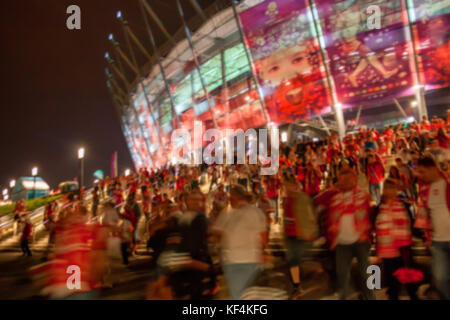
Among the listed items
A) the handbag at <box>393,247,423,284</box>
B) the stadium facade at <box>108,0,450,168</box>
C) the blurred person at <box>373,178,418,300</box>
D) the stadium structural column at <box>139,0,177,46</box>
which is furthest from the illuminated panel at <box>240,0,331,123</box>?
the handbag at <box>393,247,423,284</box>

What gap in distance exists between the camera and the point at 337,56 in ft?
60.6

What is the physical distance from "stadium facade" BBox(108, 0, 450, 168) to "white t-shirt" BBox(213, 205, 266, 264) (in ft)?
43.8

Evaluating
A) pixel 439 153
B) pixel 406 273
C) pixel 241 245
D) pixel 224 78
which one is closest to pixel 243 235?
pixel 241 245

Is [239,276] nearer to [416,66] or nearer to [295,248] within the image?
[295,248]

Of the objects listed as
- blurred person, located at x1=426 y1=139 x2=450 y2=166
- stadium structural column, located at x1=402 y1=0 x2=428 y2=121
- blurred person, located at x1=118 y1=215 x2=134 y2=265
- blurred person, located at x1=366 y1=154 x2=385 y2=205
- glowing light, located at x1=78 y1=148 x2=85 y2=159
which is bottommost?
blurred person, located at x1=118 y1=215 x2=134 y2=265

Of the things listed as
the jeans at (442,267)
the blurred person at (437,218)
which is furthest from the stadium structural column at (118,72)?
the jeans at (442,267)

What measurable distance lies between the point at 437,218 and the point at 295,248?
1.77 metres

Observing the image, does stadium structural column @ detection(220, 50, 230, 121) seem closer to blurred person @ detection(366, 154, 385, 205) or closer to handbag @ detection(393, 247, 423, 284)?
blurred person @ detection(366, 154, 385, 205)

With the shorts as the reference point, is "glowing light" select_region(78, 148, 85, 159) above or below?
above

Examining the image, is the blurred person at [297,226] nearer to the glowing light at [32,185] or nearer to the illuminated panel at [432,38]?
the illuminated panel at [432,38]

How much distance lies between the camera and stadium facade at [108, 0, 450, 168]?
16.8 meters

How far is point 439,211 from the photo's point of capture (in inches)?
117

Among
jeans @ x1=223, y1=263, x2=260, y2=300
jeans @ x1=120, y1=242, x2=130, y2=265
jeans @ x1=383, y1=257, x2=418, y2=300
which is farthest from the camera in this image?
jeans @ x1=120, y1=242, x2=130, y2=265

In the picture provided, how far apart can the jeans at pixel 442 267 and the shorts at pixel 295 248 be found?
148 cm
